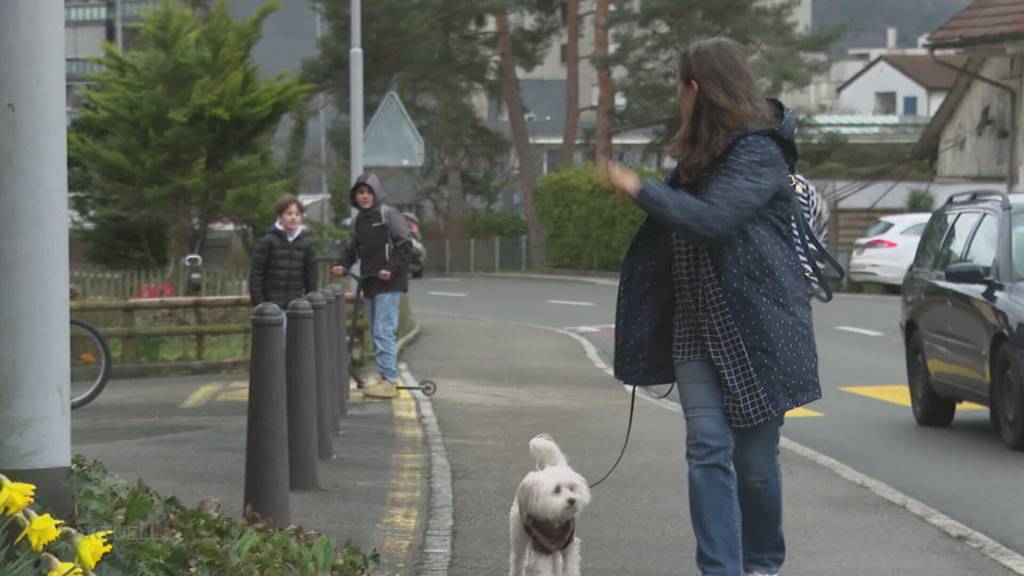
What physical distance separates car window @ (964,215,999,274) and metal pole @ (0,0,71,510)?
804 centimetres

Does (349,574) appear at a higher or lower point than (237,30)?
lower

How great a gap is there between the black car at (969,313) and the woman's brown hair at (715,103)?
19.2 feet

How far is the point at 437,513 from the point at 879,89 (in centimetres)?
11465

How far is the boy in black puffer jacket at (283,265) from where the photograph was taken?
14570mm

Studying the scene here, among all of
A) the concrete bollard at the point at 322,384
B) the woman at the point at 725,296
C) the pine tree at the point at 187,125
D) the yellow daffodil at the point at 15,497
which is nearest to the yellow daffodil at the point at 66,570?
the yellow daffodil at the point at 15,497

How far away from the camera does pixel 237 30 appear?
23641 mm

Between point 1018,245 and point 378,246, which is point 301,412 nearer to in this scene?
point 1018,245

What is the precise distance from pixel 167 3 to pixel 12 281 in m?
18.5

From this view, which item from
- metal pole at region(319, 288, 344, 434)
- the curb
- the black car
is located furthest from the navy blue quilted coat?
the black car

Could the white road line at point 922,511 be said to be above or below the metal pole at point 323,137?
below

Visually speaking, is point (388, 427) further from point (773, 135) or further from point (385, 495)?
point (773, 135)

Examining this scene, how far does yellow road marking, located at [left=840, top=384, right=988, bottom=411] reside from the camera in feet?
52.2

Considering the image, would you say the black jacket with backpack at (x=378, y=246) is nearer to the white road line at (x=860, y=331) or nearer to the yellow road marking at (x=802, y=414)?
the yellow road marking at (x=802, y=414)

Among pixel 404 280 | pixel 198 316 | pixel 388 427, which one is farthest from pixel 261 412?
pixel 198 316
